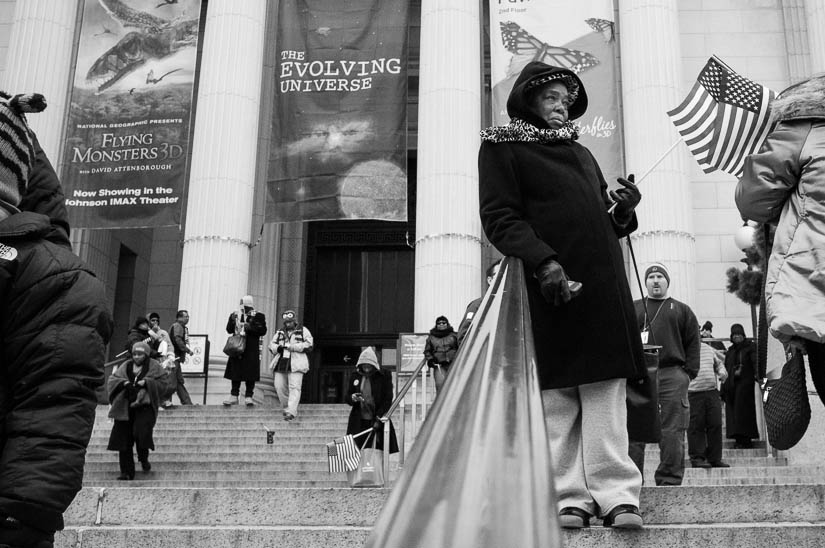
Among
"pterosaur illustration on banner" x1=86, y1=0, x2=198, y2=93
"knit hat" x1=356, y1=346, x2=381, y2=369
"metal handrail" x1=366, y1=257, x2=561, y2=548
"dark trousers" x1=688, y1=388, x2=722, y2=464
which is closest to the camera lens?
"metal handrail" x1=366, y1=257, x2=561, y2=548

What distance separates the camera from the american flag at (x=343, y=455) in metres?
9.73

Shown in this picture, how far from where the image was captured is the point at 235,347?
15.1 meters

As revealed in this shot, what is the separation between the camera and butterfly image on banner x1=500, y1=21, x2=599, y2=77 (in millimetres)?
17656

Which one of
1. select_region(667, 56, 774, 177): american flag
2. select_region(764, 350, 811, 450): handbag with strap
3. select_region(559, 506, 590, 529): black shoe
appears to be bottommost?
select_region(559, 506, 590, 529): black shoe

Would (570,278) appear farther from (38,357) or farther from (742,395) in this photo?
(742,395)

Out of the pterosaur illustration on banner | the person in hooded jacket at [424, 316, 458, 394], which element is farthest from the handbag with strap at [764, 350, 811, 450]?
the pterosaur illustration on banner

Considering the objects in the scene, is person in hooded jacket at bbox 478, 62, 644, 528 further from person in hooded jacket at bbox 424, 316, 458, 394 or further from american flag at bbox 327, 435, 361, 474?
person in hooded jacket at bbox 424, 316, 458, 394

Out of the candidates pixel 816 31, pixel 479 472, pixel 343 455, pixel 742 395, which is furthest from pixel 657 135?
pixel 479 472

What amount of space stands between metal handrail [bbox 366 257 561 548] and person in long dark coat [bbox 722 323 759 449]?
1150cm

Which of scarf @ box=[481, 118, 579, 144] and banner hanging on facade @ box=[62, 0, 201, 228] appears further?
banner hanging on facade @ box=[62, 0, 201, 228]

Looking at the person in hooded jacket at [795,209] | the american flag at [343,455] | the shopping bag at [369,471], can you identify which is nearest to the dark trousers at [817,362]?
the person in hooded jacket at [795,209]

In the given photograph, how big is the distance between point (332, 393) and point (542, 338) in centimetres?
1900

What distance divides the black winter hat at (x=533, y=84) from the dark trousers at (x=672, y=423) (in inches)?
Result: 144

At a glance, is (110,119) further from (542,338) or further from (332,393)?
(542,338)
